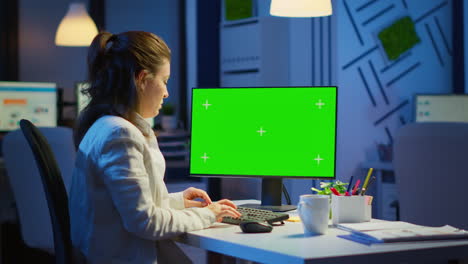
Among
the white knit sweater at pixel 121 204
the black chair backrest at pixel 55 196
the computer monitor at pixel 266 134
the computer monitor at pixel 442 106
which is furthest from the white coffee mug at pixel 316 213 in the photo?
the computer monitor at pixel 442 106

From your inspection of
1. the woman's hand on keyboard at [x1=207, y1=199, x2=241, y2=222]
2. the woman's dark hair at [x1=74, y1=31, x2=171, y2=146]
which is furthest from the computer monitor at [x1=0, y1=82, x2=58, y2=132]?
the woman's hand on keyboard at [x1=207, y1=199, x2=241, y2=222]

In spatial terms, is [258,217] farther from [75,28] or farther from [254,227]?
[75,28]

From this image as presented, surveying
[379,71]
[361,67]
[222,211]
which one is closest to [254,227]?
[222,211]

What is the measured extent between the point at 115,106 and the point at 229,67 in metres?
3.41

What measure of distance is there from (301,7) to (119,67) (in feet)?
3.84

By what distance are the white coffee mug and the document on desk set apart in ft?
0.24

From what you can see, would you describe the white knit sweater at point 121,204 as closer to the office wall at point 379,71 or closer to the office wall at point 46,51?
the office wall at point 379,71

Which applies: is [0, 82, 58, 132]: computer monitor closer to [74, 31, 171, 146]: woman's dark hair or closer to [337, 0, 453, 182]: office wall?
[337, 0, 453, 182]: office wall

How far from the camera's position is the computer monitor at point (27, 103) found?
5410mm

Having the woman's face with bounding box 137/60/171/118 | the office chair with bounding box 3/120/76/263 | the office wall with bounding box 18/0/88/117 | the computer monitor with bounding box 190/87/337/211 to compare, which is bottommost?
the office chair with bounding box 3/120/76/263

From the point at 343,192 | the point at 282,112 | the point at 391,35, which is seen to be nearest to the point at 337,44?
the point at 391,35

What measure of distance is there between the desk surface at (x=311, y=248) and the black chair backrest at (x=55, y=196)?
0.31m

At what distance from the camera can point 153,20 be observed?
6.18m

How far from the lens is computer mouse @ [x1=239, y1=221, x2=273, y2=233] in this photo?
203cm
